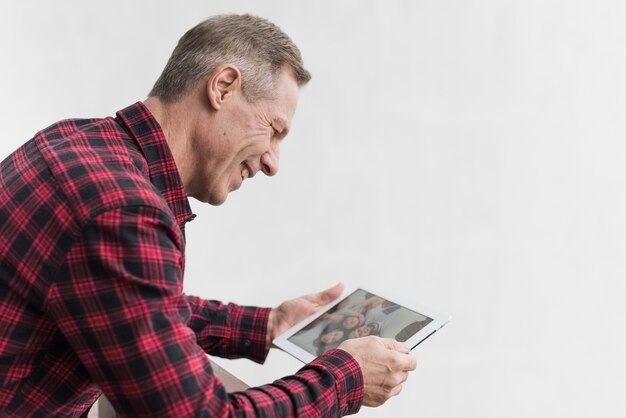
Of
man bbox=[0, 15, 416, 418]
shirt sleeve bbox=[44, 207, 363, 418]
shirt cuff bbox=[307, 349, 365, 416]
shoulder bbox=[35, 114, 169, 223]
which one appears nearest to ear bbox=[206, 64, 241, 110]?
man bbox=[0, 15, 416, 418]

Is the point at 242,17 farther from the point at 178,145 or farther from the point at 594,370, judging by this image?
the point at 594,370

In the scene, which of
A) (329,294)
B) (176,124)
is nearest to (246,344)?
(329,294)

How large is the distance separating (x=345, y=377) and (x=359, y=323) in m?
0.27

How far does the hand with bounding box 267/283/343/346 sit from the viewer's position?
130 centimetres

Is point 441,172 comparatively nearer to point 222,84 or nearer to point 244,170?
point 244,170

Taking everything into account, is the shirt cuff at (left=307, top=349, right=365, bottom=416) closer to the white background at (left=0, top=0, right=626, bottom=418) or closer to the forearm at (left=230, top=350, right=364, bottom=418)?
the forearm at (left=230, top=350, right=364, bottom=418)

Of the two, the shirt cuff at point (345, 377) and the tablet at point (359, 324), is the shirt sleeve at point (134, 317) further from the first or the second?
the tablet at point (359, 324)

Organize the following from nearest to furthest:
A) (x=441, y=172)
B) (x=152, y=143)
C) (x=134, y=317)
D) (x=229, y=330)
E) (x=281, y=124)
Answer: (x=134, y=317)
(x=152, y=143)
(x=281, y=124)
(x=229, y=330)
(x=441, y=172)

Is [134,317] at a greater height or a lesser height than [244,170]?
lesser

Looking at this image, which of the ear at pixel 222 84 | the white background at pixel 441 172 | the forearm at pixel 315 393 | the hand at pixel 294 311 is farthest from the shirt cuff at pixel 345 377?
the white background at pixel 441 172

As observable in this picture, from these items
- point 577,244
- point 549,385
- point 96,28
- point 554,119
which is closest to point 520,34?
point 554,119

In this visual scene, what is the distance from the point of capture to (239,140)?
1086 millimetres

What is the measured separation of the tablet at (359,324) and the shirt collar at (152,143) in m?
0.40

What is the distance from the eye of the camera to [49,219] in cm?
81
